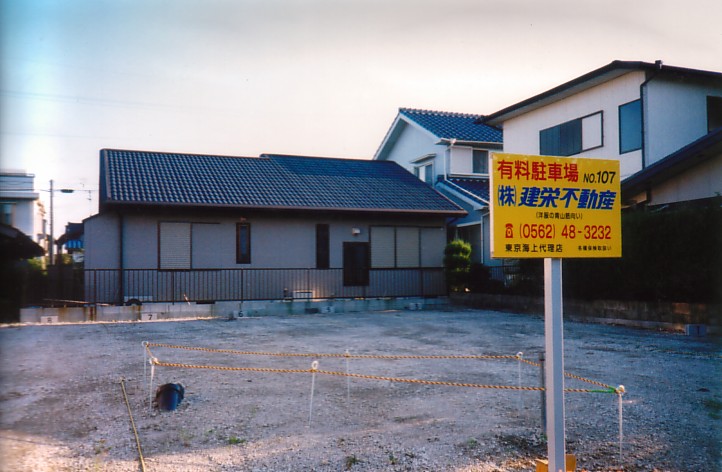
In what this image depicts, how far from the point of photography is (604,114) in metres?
14.6

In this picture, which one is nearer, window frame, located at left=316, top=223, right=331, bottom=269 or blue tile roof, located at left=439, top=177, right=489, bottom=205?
window frame, located at left=316, top=223, right=331, bottom=269

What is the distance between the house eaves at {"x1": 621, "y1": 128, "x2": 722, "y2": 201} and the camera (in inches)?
432

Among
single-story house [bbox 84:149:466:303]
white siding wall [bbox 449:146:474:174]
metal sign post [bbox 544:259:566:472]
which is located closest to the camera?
metal sign post [bbox 544:259:566:472]

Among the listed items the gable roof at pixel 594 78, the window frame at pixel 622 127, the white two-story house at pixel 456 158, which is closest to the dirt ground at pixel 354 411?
the window frame at pixel 622 127

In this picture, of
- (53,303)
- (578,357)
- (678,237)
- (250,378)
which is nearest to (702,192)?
(678,237)

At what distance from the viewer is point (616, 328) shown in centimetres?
1139

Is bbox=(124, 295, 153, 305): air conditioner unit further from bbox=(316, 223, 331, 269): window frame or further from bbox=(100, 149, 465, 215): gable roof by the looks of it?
bbox=(316, 223, 331, 269): window frame

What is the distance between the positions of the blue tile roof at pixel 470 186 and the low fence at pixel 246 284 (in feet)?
10.6

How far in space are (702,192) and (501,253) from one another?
10782 mm

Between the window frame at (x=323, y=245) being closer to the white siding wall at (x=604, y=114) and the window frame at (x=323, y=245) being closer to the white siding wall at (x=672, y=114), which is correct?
the white siding wall at (x=604, y=114)

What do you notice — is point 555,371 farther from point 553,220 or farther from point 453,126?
point 453,126

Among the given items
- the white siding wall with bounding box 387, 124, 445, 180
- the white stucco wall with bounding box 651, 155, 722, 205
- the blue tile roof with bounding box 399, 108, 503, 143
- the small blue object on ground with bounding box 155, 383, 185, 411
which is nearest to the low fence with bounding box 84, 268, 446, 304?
the white siding wall with bounding box 387, 124, 445, 180

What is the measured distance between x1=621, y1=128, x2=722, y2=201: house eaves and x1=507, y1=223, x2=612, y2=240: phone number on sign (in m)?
9.04

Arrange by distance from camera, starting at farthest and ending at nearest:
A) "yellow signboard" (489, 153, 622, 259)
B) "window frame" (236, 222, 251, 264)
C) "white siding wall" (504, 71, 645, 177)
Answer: "window frame" (236, 222, 251, 264)
"white siding wall" (504, 71, 645, 177)
"yellow signboard" (489, 153, 622, 259)
